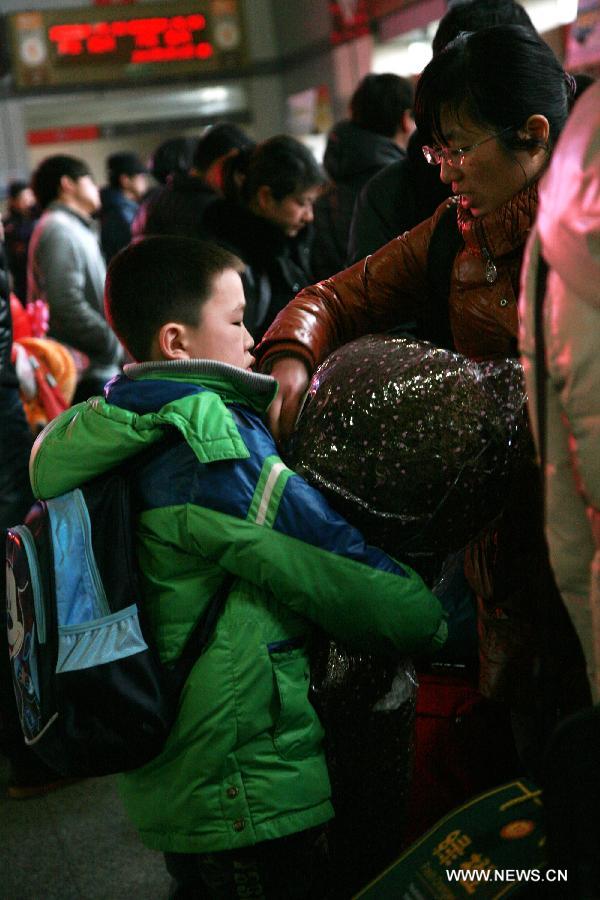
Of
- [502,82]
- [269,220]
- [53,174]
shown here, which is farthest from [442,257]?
[53,174]

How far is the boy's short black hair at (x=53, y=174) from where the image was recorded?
4789 millimetres

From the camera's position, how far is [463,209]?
5.55 feet

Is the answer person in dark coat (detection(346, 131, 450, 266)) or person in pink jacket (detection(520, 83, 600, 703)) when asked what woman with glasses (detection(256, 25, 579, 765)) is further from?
person in dark coat (detection(346, 131, 450, 266))

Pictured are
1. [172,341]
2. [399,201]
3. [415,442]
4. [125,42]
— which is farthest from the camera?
[125,42]

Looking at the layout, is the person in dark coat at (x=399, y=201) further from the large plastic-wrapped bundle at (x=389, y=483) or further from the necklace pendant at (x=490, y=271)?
the large plastic-wrapped bundle at (x=389, y=483)

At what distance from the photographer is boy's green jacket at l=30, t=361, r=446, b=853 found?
1473 mm

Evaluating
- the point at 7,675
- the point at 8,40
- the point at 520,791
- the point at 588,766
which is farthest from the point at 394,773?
the point at 8,40

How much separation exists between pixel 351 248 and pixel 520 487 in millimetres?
1140

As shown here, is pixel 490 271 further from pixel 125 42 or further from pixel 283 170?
pixel 125 42

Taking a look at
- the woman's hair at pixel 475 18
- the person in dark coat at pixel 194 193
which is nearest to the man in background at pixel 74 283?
the person in dark coat at pixel 194 193

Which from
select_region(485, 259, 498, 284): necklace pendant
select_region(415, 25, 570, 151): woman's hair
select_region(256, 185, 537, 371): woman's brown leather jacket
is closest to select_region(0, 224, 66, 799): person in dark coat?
select_region(256, 185, 537, 371): woman's brown leather jacket

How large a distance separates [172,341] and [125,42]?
9.97 m

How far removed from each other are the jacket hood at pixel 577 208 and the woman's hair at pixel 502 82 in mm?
558

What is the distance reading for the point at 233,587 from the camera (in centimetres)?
157
